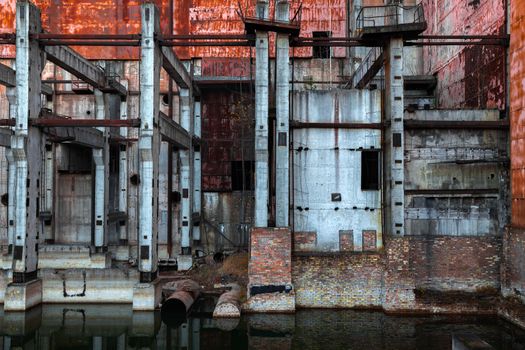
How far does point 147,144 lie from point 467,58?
12.8 meters

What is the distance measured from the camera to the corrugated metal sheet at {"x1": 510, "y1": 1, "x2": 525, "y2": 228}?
1417 centimetres

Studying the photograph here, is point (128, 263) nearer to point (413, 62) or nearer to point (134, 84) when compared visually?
point (134, 84)

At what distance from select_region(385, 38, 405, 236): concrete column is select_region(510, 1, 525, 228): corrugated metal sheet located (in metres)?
3.29

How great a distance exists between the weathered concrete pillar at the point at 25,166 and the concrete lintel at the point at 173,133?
13.4 ft

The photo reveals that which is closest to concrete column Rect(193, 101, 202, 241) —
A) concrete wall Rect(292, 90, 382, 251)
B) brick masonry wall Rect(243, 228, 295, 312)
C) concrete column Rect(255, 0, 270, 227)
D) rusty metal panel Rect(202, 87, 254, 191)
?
rusty metal panel Rect(202, 87, 254, 191)

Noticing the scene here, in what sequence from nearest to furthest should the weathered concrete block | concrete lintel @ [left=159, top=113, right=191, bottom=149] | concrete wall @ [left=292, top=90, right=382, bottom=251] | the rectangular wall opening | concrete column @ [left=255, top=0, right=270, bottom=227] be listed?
concrete column @ [left=255, top=0, right=270, bottom=227]
the weathered concrete block
concrete wall @ [left=292, top=90, right=382, bottom=251]
the rectangular wall opening
concrete lintel @ [left=159, top=113, right=191, bottom=149]

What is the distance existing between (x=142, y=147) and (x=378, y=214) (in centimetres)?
794

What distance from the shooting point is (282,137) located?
1522 centimetres

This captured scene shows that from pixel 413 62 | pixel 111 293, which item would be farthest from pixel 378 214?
pixel 413 62

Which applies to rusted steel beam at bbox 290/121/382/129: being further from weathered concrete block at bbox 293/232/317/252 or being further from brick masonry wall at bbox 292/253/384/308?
brick masonry wall at bbox 292/253/384/308

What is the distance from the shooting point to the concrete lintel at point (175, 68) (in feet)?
55.2

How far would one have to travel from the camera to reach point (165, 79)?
76.9 ft

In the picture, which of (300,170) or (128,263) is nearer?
(300,170)

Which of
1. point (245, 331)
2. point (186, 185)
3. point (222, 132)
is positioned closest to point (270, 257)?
point (245, 331)
